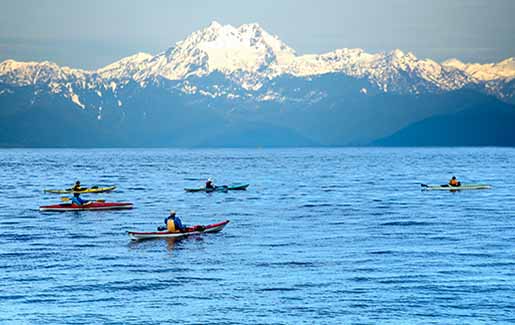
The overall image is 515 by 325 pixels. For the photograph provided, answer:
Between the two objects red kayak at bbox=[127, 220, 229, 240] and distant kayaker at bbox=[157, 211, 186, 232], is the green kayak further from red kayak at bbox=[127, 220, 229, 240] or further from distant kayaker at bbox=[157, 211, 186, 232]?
distant kayaker at bbox=[157, 211, 186, 232]

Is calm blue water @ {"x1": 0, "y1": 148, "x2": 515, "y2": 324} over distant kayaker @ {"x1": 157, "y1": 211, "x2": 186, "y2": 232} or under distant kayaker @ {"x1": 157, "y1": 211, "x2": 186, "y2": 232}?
under

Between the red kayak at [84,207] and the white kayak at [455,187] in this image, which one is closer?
the red kayak at [84,207]

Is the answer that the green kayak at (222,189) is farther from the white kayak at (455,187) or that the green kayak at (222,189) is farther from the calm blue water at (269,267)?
the calm blue water at (269,267)

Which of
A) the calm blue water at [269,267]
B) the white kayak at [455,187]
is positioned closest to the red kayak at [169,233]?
the calm blue water at [269,267]

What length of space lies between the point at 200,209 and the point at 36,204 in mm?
22774

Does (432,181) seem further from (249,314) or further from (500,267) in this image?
(249,314)

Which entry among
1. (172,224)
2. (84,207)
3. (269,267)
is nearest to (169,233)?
(172,224)

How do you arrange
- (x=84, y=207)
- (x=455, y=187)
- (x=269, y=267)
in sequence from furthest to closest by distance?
(x=455, y=187) < (x=84, y=207) < (x=269, y=267)

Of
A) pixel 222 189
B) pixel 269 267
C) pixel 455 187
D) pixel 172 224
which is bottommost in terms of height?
pixel 269 267

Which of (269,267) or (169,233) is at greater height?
(169,233)

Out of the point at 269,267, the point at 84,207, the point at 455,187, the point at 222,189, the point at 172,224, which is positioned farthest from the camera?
the point at 222,189

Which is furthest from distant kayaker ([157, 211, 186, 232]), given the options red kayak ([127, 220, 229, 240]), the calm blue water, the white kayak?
the white kayak

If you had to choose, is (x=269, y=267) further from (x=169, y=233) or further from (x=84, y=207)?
(x=84, y=207)

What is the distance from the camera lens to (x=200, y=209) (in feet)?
319
